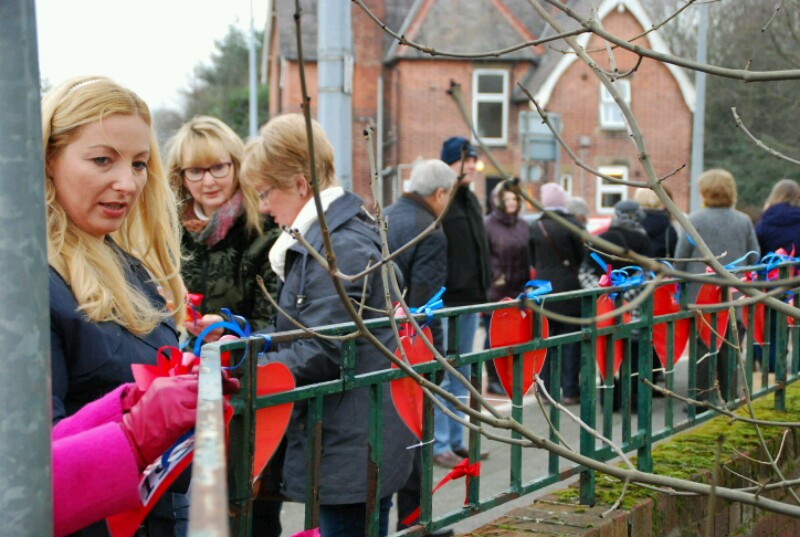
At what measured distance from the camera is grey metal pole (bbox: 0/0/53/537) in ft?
5.28

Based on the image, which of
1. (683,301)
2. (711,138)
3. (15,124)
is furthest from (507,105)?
(15,124)

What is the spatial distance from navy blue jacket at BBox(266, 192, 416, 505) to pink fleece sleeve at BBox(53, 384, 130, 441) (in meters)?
1.03

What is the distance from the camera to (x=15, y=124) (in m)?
1.61

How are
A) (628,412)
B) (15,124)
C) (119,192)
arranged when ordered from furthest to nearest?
1. (628,412)
2. (119,192)
3. (15,124)

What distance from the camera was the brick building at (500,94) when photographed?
32.7 metres

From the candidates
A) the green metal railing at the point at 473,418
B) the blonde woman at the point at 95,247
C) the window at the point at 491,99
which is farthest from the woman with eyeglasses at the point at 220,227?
the window at the point at 491,99

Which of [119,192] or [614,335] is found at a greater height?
[119,192]

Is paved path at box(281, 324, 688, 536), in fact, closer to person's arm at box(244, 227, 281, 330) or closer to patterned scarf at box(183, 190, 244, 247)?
person's arm at box(244, 227, 281, 330)

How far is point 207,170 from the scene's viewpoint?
446cm

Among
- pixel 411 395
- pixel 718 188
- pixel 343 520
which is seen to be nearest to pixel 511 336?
pixel 411 395

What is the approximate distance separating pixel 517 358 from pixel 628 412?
0.71m

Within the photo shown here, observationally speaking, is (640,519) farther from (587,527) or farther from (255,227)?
(255,227)

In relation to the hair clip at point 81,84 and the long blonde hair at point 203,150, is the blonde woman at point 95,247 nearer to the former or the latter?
the hair clip at point 81,84

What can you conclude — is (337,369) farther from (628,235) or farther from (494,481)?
(628,235)
